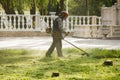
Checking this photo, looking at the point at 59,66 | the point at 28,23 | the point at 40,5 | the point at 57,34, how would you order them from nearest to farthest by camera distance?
the point at 59,66, the point at 57,34, the point at 28,23, the point at 40,5

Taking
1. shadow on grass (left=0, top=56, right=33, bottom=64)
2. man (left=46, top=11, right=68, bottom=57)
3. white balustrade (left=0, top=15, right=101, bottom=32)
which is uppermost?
man (left=46, top=11, right=68, bottom=57)

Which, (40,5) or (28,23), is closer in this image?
(28,23)

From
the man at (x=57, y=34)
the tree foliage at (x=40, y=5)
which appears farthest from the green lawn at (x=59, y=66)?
the tree foliage at (x=40, y=5)

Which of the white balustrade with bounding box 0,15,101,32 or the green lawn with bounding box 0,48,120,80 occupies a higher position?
the green lawn with bounding box 0,48,120,80

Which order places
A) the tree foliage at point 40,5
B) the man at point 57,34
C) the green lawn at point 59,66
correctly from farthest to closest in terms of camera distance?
1. the tree foliage at point 40,5
2. the man at point 57,34
3. the green lawn at point 59,66

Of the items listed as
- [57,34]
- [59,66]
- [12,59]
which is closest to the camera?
[59,66]

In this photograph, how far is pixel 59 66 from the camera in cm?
1077

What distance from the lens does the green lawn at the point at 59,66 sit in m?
9.01

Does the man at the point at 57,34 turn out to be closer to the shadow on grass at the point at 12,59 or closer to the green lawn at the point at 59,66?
the green lawn at the point at 59,66

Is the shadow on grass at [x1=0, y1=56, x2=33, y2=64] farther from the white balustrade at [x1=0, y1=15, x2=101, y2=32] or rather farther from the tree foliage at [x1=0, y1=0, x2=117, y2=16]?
the tree foliage at [x1=0, y1=0, x2=117, y2=16]

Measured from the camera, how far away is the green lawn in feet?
29.6

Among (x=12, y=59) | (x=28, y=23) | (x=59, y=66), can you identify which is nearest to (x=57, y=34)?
(x=12, y=59)

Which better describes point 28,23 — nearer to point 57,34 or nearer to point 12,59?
point 57,34

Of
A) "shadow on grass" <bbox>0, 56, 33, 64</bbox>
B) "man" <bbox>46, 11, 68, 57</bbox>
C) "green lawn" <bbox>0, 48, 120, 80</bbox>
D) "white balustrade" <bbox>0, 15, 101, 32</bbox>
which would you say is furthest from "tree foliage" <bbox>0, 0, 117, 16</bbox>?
"shadow on grass" <bbox>0, 56, 33, 64</bbox>
